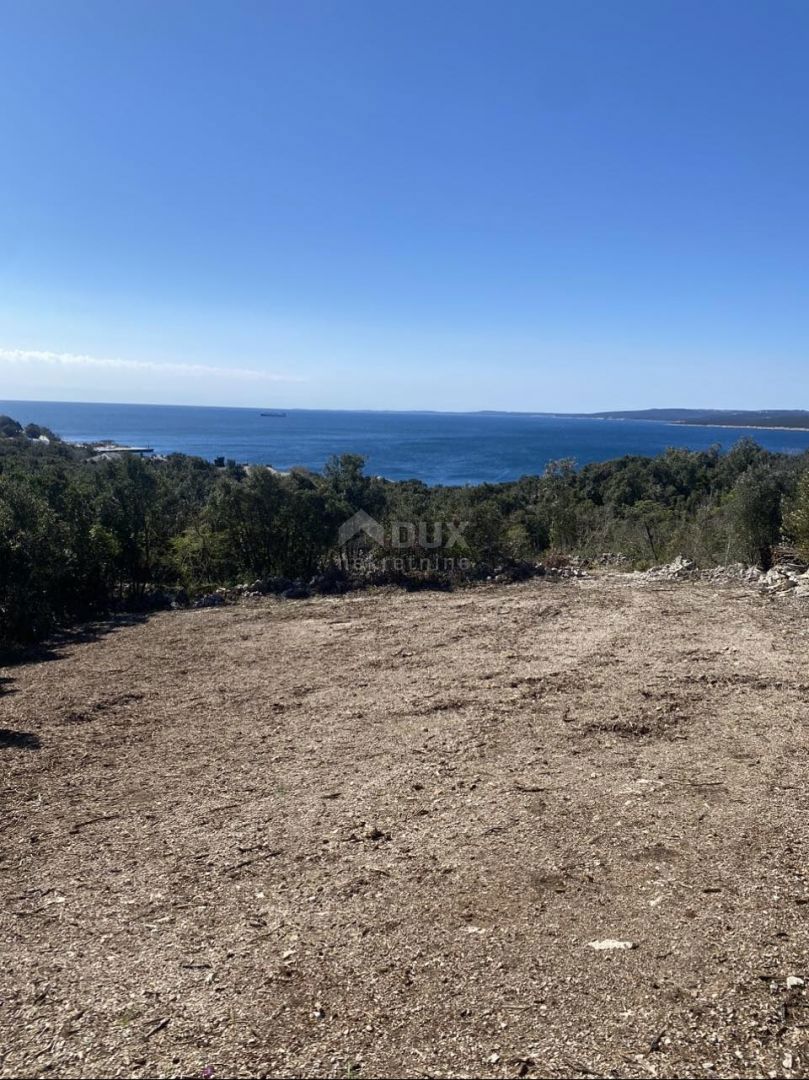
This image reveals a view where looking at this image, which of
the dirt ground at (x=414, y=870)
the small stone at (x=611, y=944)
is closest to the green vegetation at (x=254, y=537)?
the dirt ground at (x=414, y=870)

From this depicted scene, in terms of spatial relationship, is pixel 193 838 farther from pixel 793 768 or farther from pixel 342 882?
pixel 793 768

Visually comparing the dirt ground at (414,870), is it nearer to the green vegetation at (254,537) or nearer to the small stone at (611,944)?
the small stone at (611,944)

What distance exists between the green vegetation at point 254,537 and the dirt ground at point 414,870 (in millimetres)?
4066

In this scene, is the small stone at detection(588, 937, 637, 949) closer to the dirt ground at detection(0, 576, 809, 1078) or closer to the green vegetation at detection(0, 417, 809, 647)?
the dirt ground at detection(0, 576, 809, 1078)

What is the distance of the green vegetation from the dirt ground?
160 inches

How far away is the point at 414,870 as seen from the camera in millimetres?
3721

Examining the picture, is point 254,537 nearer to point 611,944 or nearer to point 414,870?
point 414,870

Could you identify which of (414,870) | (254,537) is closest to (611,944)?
(414,870)

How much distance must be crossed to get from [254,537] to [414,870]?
12.3 meters

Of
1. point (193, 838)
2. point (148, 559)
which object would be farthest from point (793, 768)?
point (148, 559)

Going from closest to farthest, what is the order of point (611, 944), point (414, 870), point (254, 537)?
point (611, 944), point (414, 870), point (254, 537)

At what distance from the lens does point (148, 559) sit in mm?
14828

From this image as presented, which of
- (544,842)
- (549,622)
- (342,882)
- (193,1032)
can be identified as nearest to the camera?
(193,1032)

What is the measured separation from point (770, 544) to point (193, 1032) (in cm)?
1614
